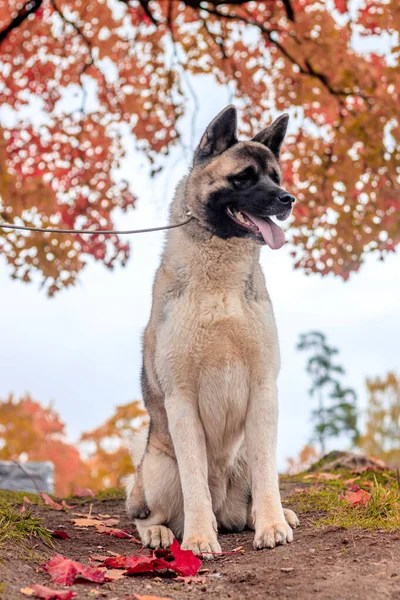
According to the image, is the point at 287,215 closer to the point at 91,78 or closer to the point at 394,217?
the point at 394,217

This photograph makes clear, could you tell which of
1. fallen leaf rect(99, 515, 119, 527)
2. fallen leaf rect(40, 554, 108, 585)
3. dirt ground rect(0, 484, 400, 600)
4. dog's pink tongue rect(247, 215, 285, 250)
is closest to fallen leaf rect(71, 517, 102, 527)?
fallen leaf rect(99, 515, 119, 527)

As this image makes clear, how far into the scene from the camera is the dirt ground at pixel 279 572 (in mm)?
2908

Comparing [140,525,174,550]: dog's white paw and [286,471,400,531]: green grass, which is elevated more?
[286,471,400,531]: green grass

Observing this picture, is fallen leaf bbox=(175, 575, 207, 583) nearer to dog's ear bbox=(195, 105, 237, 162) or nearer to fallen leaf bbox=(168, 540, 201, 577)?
fallen leaf bbox=(168, 540, 201, 577)

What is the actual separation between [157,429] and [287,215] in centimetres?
168

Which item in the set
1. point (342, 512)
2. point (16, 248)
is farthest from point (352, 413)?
point (342, 512)

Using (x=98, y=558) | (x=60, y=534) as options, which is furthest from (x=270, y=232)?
(x=60, y=534)

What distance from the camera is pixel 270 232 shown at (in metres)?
4.04

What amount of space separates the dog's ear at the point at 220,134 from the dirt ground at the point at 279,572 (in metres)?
2.47

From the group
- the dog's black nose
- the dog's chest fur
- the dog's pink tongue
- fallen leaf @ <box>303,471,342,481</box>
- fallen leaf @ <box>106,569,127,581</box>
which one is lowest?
fallen leaf @ <box>106,569,127,581</box>

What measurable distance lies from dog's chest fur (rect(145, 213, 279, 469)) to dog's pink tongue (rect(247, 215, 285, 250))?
8.6 inches

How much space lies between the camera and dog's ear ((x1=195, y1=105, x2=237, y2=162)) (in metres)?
4.14

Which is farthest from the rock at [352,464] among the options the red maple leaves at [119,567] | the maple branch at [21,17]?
the maple branch at [21,17]

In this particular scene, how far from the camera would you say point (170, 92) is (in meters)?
10.8
